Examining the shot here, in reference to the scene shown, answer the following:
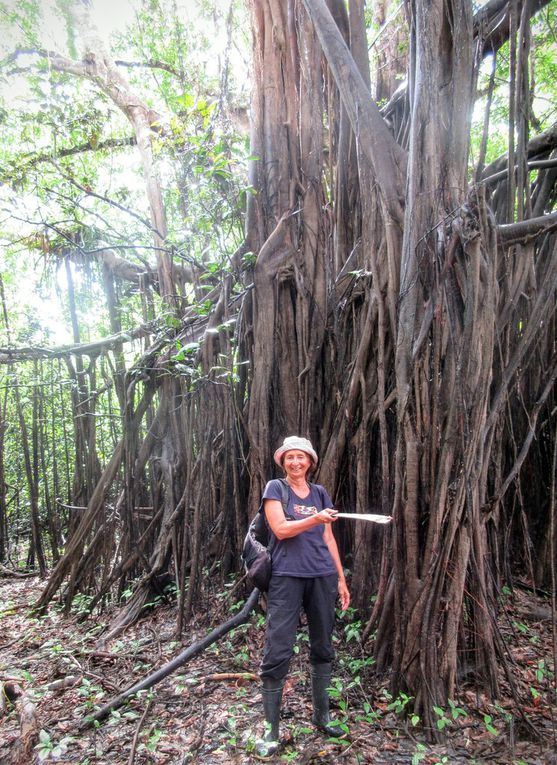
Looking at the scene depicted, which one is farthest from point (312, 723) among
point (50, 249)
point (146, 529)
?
point (50, 249)

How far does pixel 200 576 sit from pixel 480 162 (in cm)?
336

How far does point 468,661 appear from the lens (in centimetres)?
264

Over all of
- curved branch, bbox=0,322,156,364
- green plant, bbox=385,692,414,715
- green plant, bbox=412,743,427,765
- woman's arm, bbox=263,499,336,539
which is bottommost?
green plant, bbox=412,743,427,765

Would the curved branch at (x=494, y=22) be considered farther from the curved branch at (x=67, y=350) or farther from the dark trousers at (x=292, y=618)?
the curved branch at (x=67, y=350)

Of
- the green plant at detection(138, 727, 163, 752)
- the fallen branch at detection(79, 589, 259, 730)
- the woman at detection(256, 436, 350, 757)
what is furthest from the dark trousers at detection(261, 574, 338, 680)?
the fallen branch at detection(79, 589, 259, 730)

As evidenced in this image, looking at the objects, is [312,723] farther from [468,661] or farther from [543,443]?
[543,443]

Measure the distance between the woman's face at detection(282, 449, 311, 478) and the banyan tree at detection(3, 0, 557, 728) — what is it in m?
0.56

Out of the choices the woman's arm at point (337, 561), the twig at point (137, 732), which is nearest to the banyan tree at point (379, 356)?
the woman's arm at point (337, 561)

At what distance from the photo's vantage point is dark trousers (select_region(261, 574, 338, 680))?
7.45 ft

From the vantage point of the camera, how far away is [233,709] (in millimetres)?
2586

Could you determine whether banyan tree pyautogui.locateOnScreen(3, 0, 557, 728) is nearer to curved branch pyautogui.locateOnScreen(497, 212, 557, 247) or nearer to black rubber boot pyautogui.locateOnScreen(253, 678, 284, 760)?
curved branch pyautogui.locateOnScreen(497, 212, 557, 247)

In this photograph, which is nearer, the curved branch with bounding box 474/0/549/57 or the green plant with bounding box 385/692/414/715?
the green plant with bounding box 385/692/414/715

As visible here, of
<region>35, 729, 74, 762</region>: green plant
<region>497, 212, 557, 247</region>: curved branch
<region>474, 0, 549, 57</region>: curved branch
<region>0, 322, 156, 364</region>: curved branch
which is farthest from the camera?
<region>0, 322, 156, 364</region>: curved branch

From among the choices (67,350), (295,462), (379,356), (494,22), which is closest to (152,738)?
(295,462)
